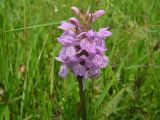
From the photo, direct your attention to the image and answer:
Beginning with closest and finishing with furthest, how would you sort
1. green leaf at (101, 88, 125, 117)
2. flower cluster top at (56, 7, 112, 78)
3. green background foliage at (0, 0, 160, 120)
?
1. flower cluster top at (56, 7, 112, 78)
2. green leaf at (101, 88, 125, 117)
3. green background foliage at (0, 0, 160, 120)

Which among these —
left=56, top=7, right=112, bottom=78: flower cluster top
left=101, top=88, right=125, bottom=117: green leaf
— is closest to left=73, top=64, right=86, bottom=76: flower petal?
left=56, top=7, right=112, bottom=78: flower cluster top

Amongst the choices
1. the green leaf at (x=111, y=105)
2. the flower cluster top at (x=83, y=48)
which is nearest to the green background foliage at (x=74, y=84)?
the green leaf at (x=111, y=105)

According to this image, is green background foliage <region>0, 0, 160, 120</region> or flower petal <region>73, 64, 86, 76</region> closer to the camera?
flower petal <region>73, 64, 86, 76</region>

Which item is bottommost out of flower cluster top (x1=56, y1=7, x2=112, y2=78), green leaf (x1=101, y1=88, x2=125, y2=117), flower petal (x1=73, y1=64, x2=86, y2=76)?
green leaf (x1=101, y1=88, x2=125, y2=117)

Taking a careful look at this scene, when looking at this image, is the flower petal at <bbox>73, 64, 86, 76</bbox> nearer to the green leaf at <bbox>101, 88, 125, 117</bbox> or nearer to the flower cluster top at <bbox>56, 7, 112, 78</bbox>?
the flower cluster top at <bbox>56, 7, 112, 78</bbox>

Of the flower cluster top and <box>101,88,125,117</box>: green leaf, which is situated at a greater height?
the flower cluster top

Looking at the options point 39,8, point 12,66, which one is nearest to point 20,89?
point 12,66

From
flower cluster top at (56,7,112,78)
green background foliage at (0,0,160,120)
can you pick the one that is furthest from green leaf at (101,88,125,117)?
flower cluster top at (56,7,112,78)

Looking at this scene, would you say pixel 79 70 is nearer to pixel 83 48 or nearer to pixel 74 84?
pixel 83 48

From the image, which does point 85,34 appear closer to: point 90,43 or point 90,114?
point 90,43

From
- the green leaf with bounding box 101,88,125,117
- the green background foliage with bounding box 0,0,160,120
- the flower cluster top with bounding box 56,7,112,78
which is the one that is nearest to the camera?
the flower cluster top with bounding box 56,7,112,78
